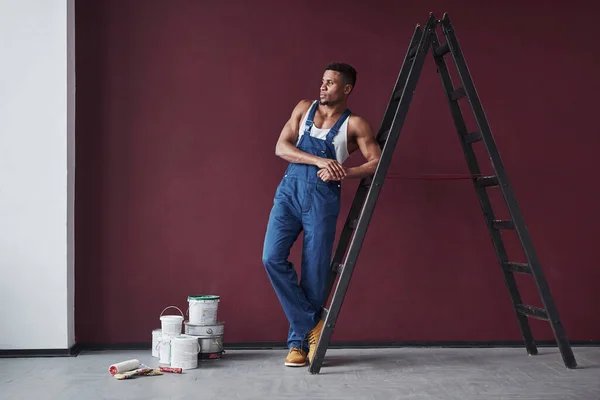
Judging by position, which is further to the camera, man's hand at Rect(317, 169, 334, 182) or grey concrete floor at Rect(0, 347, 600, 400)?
man's hand at Rect(317, 169, 334, 182)

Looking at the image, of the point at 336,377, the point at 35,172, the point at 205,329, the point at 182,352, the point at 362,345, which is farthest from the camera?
the point at 362,345

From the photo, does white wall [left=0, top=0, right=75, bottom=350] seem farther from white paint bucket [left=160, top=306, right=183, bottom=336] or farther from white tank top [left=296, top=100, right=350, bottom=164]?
white tank top [left=296, top=100, right=350, bottom=164]

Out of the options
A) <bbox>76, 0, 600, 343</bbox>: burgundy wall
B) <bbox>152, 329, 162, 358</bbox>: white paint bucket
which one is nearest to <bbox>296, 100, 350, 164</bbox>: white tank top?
<bbox>76, 0, 600, 343</bbox>: burgundy wall

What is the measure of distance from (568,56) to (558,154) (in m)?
0.71

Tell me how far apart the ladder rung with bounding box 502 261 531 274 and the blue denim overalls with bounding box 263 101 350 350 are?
1.15 meters

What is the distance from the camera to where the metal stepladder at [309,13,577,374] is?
4.18m

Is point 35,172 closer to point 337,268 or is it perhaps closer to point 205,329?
point 205,329

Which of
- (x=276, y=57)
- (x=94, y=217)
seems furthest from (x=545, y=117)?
(x=94, y=217)

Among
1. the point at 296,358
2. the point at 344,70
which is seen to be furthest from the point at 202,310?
the point at 344,70

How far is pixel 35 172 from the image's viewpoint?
4.67 meters

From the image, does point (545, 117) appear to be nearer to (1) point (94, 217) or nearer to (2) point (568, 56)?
(2) point (568, 56)

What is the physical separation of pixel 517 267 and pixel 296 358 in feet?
4.88

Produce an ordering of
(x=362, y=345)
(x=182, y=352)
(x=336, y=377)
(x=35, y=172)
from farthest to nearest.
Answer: (x=362, y=345) → (x=35, y=172) → (x=182, y=352) → (x=336, y=377)

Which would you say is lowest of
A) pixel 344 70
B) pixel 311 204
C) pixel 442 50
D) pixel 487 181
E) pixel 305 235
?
pixel 305 235
